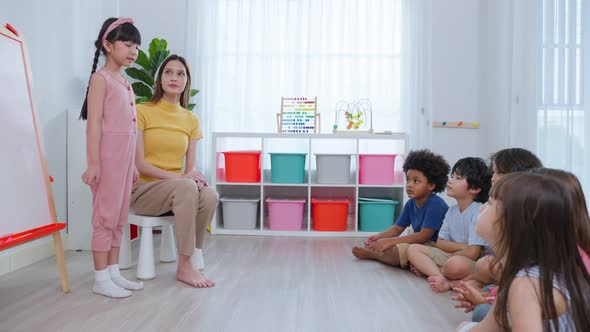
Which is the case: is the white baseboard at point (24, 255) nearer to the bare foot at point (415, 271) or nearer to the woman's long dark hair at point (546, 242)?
the bare foot at point (415, 271)

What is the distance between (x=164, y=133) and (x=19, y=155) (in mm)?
661

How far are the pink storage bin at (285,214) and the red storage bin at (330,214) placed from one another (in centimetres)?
11

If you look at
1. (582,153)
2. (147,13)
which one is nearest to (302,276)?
(582,153)

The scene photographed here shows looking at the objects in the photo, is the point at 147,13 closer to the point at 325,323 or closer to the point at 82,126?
the point at 82,126

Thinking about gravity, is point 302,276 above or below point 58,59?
below

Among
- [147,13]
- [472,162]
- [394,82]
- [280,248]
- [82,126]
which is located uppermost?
[147,13]

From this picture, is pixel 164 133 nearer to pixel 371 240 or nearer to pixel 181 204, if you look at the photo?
pixel 181 204

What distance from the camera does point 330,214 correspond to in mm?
3539

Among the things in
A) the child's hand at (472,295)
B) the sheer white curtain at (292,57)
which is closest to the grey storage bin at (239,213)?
the sheer white curtain at (292,57)

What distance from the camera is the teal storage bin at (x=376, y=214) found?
3.50 metres

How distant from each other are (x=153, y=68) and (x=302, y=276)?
2.03 metres

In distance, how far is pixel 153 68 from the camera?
3.61 m

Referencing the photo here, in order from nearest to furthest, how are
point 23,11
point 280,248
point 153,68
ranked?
point 23,11, point 280,248, point 153,68

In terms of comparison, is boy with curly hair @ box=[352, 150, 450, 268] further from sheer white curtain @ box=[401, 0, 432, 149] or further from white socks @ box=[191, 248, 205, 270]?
sheer white curtain @ box=[401, 0, 432, 149]
